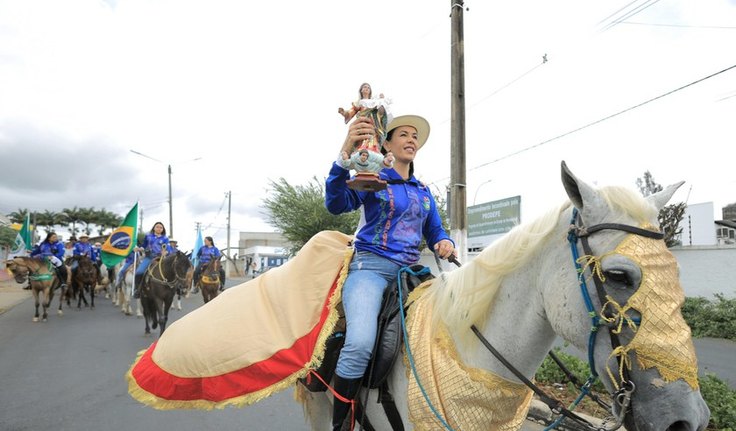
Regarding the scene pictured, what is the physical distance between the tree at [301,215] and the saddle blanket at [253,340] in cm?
1513

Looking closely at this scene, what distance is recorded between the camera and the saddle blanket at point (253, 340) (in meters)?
2.47

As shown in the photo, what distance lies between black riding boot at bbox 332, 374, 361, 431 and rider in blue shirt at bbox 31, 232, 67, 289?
14.1m

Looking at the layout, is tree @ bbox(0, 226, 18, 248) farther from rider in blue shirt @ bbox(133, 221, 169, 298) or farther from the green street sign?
the green street sign

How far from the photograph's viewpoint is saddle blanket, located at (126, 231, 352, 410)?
2473 millimetres

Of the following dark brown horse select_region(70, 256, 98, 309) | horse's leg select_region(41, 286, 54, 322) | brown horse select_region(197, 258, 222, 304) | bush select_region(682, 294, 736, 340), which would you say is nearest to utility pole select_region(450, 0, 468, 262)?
bush select_region(682, 294, 736, 340)

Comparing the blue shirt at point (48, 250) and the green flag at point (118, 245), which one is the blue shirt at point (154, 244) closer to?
the green flag at point (118, 245)

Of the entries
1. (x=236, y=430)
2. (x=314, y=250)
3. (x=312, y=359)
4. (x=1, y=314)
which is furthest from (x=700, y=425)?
(x=1, y=314)

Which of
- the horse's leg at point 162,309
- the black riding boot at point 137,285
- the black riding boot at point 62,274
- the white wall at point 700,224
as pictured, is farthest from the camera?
the white wall at point 700,224

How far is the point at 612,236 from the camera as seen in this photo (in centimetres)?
156

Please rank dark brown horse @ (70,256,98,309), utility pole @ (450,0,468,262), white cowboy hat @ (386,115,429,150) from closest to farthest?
white cowboy hat @ (386,115,429,150), utility pole @ (450,0,468,262), dark brown horse @ (70,256,98,309)

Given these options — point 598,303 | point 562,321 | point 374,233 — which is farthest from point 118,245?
point 598,303

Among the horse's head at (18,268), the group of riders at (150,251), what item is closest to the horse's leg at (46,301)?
the horse's head at (18,268)

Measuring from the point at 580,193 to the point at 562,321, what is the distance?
18.8 inches

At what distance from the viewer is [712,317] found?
1043 centimetres
